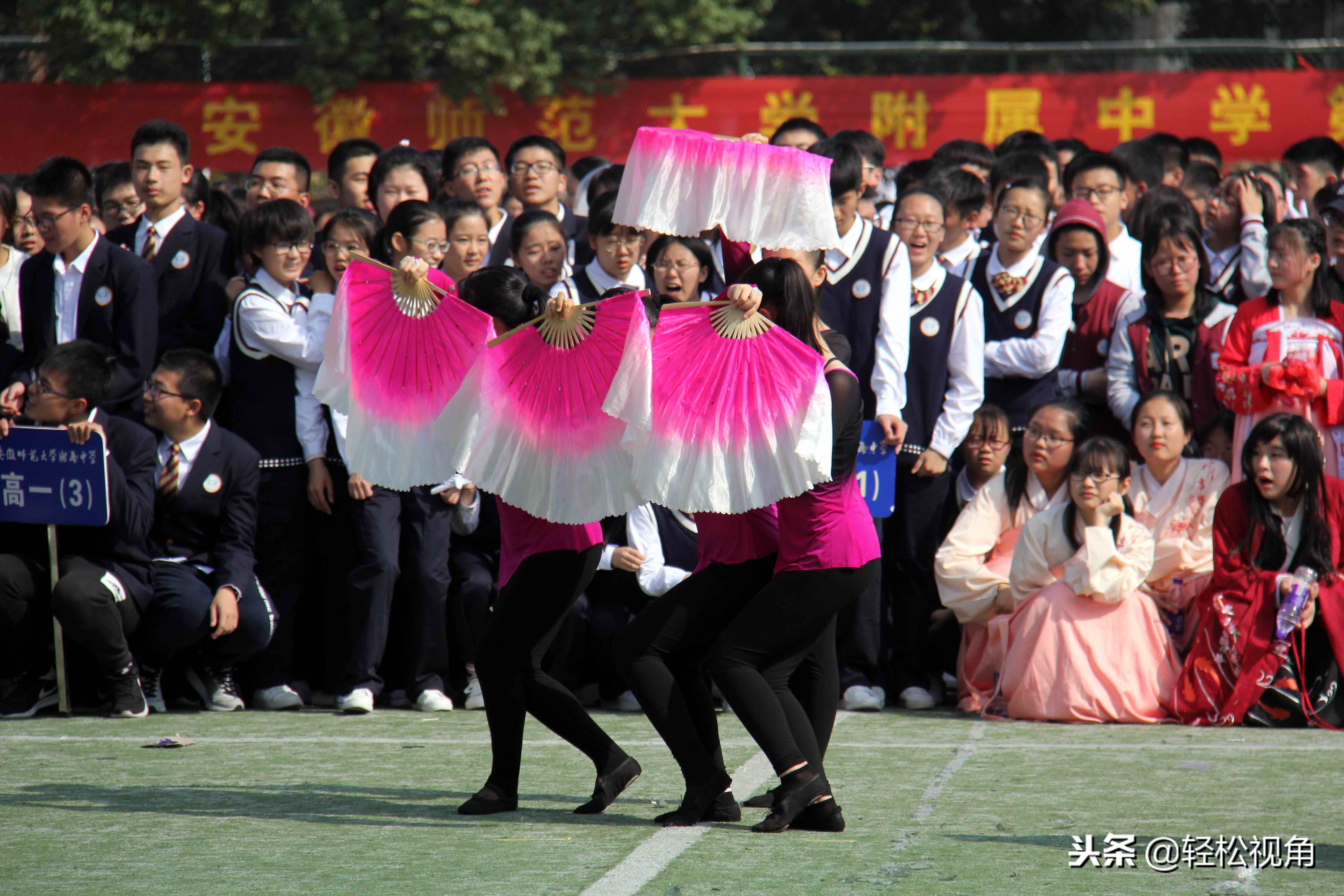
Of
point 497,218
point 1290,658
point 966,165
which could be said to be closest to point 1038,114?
point 966,165

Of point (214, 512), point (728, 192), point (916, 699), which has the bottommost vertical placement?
point (916, 699)

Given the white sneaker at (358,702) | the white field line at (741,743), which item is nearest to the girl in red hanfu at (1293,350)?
the white field line at (741,743)

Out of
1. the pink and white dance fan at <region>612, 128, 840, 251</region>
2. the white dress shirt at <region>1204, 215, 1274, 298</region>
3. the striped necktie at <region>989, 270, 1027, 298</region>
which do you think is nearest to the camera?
the pink and white dance fan at <region>612, 128, 840, 251</region>

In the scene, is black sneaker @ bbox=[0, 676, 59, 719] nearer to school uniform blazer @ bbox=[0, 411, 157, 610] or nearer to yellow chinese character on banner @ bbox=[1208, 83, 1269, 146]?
school uniform blazer @ bbox=[0, 411, 157, 610]

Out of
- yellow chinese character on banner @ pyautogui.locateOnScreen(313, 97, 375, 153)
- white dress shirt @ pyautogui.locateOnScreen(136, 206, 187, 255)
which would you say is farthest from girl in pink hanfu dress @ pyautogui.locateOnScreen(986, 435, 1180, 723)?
yellow chinese character on banner @ pyautogui.locateOnScreen(313, 97, 375, 153)

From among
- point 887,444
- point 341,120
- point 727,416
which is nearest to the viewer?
point 727,416

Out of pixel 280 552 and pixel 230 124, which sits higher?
pixel 230 124

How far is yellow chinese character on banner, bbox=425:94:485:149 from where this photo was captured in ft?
51.4

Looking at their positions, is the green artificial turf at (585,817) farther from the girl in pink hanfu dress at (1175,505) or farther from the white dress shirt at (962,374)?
the white dress shirt at (962,374)

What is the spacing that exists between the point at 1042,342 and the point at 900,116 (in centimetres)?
873

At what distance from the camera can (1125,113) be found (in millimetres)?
14742

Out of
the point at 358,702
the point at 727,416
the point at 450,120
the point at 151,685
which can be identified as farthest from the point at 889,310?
the point at 450,120

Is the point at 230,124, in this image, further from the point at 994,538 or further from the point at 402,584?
the point at 994,538

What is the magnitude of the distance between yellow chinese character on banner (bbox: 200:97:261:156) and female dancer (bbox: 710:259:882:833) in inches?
472
